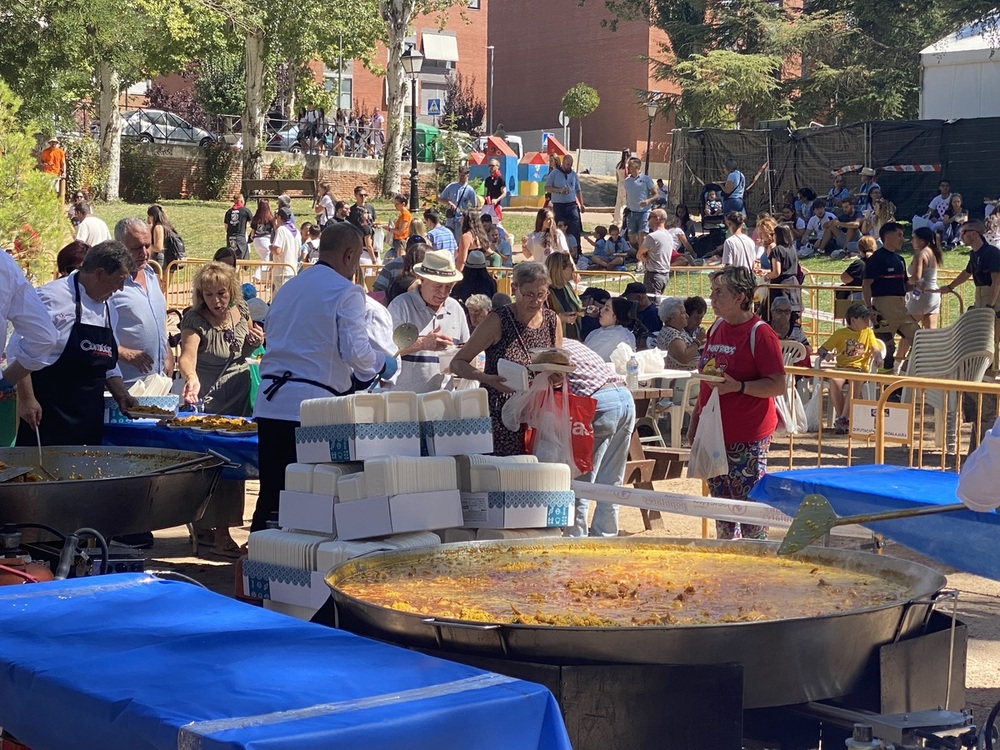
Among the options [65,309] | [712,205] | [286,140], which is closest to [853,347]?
[65,309]

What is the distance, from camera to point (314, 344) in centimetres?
623

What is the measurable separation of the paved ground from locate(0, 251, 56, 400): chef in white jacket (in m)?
1.68

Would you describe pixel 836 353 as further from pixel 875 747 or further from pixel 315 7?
pixel 315 7

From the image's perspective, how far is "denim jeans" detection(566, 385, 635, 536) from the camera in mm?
7906

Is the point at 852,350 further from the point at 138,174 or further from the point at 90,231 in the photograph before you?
the point at 138,174

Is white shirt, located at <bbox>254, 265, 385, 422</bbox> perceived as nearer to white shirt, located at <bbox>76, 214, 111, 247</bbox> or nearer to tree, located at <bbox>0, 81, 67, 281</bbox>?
tree, located at <bbox>0, 81, 67, 281</bbox>

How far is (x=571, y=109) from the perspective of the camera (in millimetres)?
51281

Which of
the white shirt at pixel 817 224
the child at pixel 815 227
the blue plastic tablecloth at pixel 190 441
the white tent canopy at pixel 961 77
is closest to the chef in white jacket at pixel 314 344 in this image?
the blue plastic tablecloth at pixel 190 441

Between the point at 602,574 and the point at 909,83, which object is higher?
the point at 909,83

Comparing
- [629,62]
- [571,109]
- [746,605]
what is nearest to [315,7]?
[571,109]

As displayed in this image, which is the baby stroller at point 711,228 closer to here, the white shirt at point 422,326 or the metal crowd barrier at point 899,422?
the metal crowd barrier at point 899,422

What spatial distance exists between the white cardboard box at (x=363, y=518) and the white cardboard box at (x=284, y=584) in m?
0.20

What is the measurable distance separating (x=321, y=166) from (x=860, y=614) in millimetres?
36945

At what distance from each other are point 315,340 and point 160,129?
36191mm
